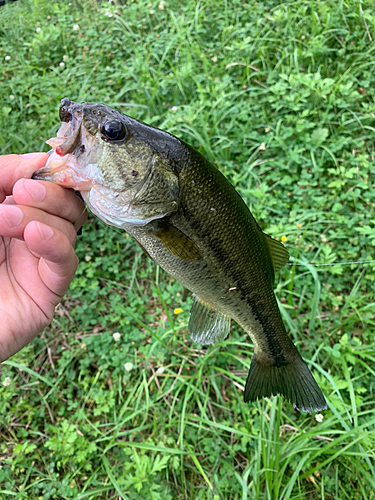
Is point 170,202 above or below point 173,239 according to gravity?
above

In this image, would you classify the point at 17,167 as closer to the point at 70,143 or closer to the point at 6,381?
the point at 70,143

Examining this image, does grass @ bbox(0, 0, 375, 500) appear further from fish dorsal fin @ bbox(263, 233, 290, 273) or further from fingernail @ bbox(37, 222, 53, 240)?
fingernail @ bbox(37, 222, 53, 240)

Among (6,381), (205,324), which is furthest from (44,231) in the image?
(6,381)

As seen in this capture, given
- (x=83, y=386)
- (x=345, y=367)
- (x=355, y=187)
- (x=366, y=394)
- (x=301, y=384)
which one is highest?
(x=355, y=187)

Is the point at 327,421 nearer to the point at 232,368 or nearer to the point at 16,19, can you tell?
the point at 232,368

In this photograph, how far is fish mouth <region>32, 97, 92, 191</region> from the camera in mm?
1187

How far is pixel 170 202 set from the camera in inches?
50.7

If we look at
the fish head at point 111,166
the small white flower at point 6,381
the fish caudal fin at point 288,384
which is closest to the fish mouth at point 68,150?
the fish head at point 111,166

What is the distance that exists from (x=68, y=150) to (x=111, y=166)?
15cm

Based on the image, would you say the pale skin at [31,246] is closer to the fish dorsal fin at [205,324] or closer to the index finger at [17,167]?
the index finger at [17,167]

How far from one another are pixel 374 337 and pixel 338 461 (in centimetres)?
84

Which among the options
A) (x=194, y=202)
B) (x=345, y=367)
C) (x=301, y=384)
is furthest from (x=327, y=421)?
(x=194, y=202)

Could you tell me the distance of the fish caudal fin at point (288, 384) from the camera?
5.33ft

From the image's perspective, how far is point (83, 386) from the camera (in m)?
2.57
